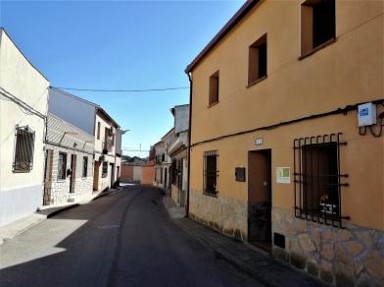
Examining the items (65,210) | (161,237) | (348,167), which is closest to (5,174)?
(161,237)

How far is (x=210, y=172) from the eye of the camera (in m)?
11.5

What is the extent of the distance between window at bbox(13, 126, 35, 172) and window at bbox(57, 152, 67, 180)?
4942mm

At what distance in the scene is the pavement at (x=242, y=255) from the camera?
19.3ft

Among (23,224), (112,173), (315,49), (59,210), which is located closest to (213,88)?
(315,49)

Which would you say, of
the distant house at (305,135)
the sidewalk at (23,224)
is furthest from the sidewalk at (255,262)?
the sidewalk at (23,224)

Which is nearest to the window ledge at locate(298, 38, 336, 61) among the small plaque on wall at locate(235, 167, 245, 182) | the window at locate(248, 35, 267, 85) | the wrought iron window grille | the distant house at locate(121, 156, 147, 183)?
the window at locate(248, 35, 267, 85)

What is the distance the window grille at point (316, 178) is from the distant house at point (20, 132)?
7.68m

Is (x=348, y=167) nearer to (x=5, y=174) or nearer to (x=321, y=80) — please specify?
(x=321, y=80)

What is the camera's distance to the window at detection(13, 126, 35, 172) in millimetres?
11758

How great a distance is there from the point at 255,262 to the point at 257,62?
15.0 ft

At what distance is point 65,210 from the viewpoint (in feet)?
52.1

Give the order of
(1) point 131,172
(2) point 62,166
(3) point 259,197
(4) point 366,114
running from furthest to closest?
(1) point 131,172
(2) point 62,166
(3) point 259,197
(4) point 366,114

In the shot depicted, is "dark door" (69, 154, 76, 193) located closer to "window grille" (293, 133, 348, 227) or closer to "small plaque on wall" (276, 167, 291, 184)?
"small plaque on wall" (276, 167, 291, 184)

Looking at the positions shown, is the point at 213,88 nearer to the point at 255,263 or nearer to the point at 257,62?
the point at 257,62
